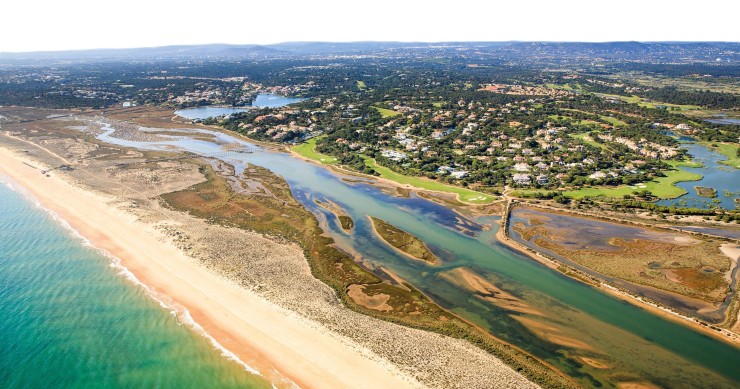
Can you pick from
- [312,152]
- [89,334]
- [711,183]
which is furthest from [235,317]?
[711,183]

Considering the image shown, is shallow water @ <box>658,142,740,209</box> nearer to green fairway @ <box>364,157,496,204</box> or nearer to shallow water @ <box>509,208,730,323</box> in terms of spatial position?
shallow water @ <box>509,208,730,323</box>

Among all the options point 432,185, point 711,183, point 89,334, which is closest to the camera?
point 89,334

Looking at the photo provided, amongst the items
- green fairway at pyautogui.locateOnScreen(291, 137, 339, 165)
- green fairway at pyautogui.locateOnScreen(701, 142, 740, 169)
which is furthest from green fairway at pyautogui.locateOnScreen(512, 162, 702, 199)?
green fairway at pyautogui.locateOnScreen(291, 137, 339, 165)

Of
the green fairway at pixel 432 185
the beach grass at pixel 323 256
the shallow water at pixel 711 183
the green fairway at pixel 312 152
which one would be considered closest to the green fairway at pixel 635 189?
the shallow water at pixel 711 183

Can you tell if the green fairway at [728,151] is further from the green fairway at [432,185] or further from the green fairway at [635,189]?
the green fairway at [432,185]

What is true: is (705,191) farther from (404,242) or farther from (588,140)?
(404,242)

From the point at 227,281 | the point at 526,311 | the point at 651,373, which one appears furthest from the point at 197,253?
the point at 651,373

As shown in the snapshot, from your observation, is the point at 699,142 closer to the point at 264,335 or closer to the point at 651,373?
the point at 651,373

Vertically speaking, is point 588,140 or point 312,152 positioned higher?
Answer: point 588,140
